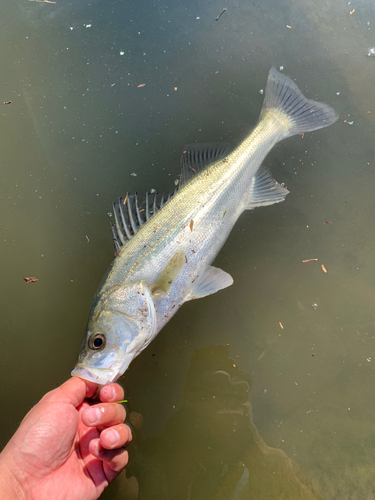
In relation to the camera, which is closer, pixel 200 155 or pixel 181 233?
pixel 181 233

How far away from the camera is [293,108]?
208cm

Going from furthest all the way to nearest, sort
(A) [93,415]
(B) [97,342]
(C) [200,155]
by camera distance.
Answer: (C) [200,155] < (B) [97,342] < (A) [93,415]

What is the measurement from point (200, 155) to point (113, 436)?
5.44ft

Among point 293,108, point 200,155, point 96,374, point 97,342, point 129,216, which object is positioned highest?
point 293,108

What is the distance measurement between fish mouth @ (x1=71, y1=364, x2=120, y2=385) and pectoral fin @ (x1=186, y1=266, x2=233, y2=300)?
59 centimetres

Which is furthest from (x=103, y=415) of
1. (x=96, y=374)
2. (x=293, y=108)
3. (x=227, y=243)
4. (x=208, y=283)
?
(x=293, y=108)

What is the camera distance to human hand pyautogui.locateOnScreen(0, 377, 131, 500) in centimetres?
143

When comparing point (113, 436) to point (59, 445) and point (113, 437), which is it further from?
point (59, 445)

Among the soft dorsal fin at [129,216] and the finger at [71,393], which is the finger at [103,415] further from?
the soft dorsal fin at [129,216]

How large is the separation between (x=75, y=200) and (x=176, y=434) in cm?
179

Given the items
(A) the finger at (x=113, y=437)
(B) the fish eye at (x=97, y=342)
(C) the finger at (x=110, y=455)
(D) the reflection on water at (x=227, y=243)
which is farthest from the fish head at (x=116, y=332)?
(D) the reflection on water at (x=227, y=243)

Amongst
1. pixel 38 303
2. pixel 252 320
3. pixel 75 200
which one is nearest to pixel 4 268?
pixel 38 303

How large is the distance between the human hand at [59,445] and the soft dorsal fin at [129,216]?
796mm

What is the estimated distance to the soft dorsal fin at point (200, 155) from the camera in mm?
1974
